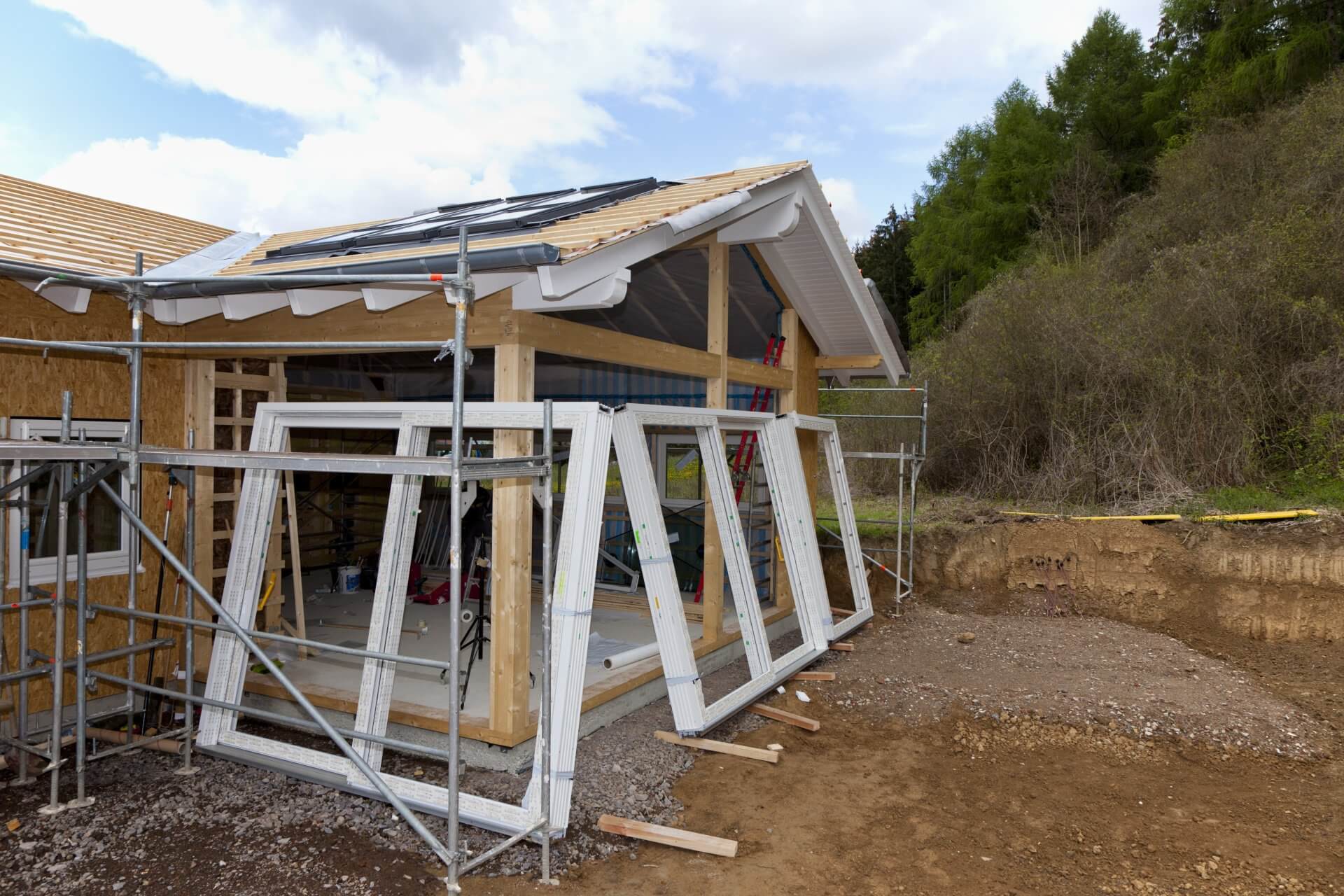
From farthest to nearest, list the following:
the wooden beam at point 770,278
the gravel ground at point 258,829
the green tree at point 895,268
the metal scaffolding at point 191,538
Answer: the green tree at point 895,268, the wooden beam at point 770,278, the gravel ground at point 258,829, the metal scaffolding at point 191,538

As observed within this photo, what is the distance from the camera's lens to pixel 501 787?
513cm

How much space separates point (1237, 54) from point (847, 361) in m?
15.1

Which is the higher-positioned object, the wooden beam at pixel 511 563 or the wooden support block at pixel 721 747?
the wooden beam at pixel 511 563

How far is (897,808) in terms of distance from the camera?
17.4 ft

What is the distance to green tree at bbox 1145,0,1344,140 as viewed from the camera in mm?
16016

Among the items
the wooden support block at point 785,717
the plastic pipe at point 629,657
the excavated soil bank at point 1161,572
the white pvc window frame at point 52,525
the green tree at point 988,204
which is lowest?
the wooden support block at point 785,717

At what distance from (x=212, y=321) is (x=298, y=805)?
3.83 m

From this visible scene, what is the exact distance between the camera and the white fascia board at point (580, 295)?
4.92 m

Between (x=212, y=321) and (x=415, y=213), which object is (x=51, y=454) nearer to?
(x=212, y=321)

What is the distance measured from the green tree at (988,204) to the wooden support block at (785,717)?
17.3 m

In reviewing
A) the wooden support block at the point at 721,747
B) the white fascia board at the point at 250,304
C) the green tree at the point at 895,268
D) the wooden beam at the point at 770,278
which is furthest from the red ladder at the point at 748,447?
the green tree at the point at 895,268

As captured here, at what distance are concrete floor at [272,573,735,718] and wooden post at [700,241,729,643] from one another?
772mm

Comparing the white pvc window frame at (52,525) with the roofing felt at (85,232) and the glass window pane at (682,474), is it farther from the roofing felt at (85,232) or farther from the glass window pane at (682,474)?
the glass window pane at (682,474)

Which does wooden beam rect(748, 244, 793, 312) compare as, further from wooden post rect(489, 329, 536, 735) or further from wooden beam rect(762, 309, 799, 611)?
wooden post rect(489, 329, 536, 735)
